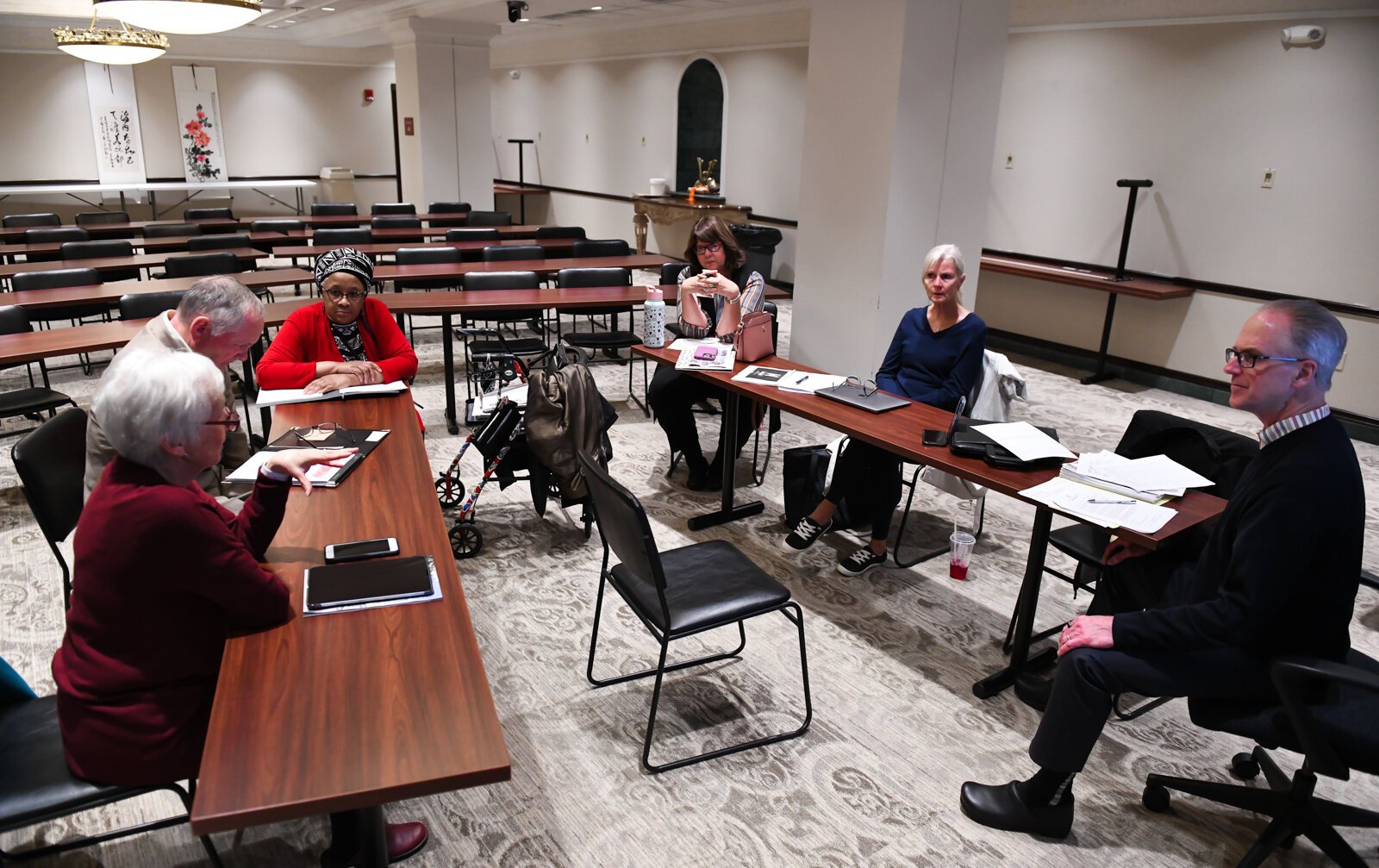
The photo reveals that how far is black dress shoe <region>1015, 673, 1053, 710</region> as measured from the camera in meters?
3.04

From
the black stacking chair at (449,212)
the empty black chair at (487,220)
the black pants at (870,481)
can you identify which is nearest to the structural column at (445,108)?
the black stacking chair at (449,212)

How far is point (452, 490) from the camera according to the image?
426 centimetres

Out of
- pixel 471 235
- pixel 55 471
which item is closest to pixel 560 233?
pixel 471 235

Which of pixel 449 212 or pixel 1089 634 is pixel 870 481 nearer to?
pixel 1089 634

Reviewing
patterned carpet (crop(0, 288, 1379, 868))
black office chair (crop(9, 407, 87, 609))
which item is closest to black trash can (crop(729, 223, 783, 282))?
patterned carpet (crop(0, 288, 1379, 868))

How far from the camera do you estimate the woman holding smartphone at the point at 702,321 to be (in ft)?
15.1

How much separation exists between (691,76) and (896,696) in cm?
998

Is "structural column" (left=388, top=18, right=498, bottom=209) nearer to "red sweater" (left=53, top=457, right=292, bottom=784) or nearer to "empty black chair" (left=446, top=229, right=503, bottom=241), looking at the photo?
"empty black chair" (left=446, top=229, right=503, bottom=241)

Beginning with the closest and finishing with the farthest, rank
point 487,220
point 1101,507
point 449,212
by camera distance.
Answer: point 1101,507 → point 487,220 → point 449,212

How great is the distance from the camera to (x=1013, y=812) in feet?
8.18

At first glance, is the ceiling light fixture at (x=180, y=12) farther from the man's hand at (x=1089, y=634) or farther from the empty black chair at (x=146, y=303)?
the man's hand at (x=1089, y=634)

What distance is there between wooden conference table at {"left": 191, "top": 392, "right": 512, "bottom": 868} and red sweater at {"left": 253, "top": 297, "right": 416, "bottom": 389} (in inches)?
58.5

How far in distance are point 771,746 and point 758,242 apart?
784 centimetres

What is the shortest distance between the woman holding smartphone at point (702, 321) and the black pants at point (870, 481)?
2.52ft
